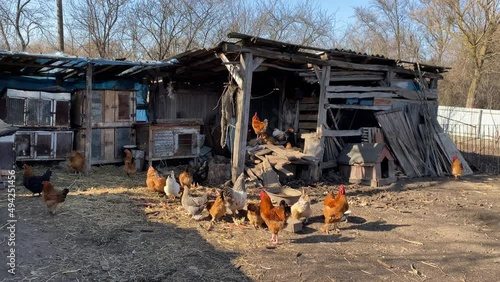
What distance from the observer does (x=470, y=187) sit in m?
11.3

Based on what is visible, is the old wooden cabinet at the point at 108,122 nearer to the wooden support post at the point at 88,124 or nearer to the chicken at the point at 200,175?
the wooden support post at the point at 88,124

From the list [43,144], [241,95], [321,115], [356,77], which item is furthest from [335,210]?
[43,144]

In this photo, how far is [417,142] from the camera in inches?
522

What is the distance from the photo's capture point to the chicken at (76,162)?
10.3m

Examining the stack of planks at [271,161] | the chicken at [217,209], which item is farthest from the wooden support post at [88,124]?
the chicken at [217,209]

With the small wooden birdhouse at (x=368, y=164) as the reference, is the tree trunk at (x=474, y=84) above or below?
above

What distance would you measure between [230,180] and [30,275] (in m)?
5.78

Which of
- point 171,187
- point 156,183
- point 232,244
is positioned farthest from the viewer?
point 156,183

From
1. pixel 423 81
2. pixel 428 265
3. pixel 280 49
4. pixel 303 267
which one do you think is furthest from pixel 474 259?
pixel 423 81

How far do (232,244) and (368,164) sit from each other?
240 inches

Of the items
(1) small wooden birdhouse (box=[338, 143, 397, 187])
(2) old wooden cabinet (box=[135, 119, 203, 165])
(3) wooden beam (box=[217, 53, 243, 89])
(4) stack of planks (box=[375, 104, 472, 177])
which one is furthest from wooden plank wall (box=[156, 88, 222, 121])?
(4) stack of planks (box=[375, 104, 472, 177])

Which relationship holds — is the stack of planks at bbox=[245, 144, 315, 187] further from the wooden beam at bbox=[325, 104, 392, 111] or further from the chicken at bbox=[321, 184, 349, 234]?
the chicken at bbox=[321, 184, 349, 234]

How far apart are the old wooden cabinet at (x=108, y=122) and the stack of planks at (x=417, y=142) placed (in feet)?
24.8

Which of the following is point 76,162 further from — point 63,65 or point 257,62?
point 257,62
